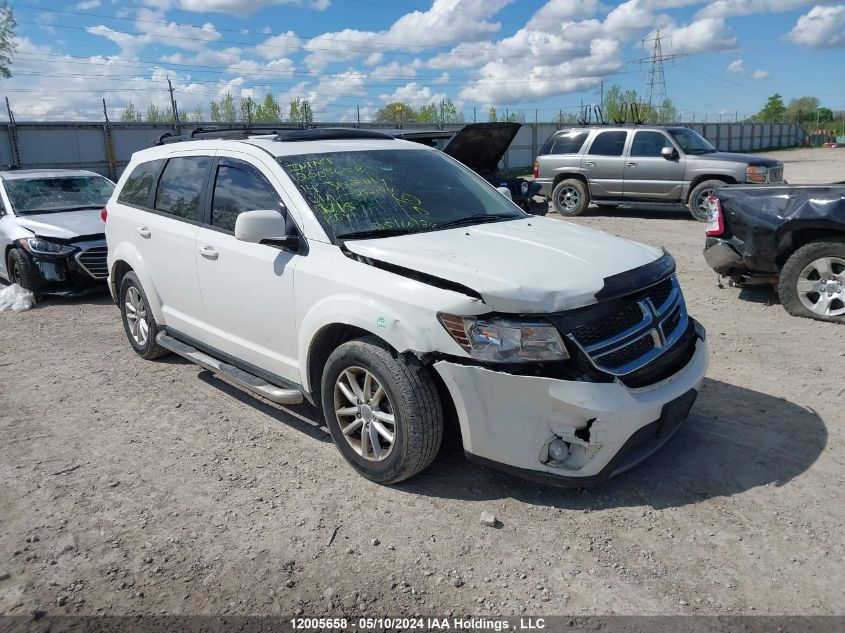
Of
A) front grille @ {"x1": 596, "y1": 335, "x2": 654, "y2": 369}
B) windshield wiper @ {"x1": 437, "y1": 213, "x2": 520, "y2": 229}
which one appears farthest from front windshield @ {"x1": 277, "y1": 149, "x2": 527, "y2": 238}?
front grille @ {"x1": 596, "y1": 335, "x2": 654, "y2": 369}

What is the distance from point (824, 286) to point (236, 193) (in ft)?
17.3

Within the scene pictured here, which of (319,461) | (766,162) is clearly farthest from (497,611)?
(766,162)

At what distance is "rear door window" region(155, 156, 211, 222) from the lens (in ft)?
15.7

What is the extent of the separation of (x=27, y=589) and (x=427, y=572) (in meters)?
1.72

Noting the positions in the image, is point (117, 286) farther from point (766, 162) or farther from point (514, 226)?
point (766, 162)

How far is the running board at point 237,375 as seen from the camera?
13.1ft

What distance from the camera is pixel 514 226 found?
423 centimetres

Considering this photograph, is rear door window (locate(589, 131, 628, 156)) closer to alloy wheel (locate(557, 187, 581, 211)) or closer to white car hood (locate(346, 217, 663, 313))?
alloy wheel (locate(557, 187, 581, 211))

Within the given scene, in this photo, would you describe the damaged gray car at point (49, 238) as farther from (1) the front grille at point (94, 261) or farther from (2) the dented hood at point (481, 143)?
(2) the dented hood at point (481, 143)

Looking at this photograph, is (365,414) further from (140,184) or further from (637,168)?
(637,168)

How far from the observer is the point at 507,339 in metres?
3.12

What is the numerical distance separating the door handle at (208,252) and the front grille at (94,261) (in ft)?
14.1

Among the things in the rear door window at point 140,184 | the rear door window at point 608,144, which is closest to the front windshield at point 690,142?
the rear door window at point 608,144

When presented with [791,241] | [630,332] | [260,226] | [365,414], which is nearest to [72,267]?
[260,226]
